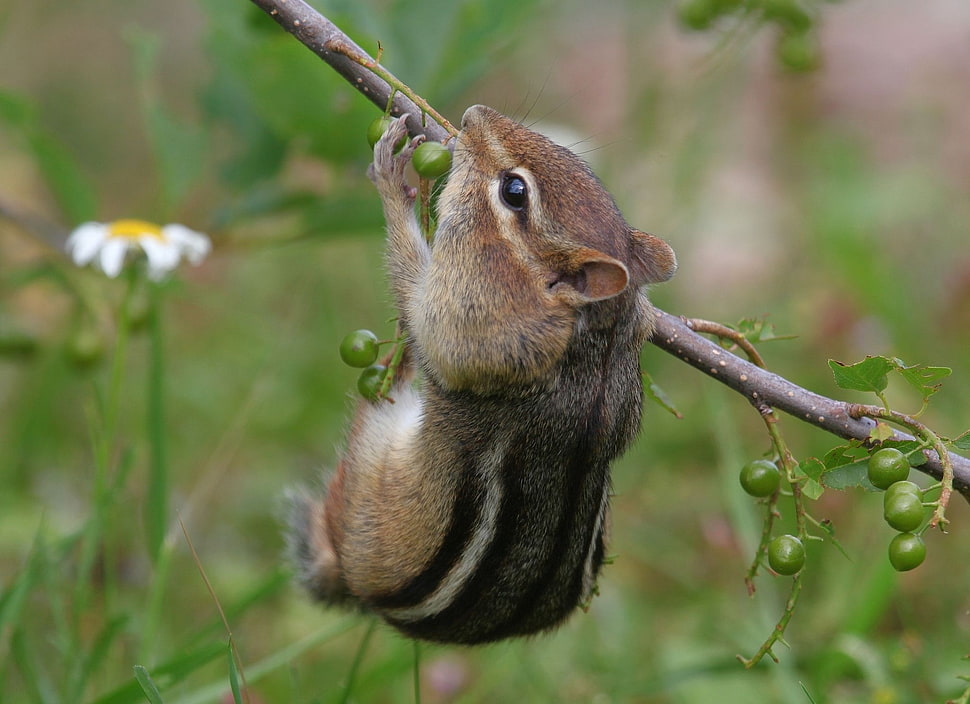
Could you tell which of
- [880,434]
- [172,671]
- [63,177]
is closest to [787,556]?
[880,434]

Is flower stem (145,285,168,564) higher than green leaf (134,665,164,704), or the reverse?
green leaf (134,665,164,704)

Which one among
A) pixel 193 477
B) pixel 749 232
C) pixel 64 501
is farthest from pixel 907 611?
pixel 749 232

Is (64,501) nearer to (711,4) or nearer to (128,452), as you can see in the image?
(128,452)

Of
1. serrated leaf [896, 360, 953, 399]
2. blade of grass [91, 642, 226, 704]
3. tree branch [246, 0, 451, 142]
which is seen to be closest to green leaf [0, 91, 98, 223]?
tree branch [246, 0, 451, 142]

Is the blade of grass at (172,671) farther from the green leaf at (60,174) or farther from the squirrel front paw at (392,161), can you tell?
the green leaf at (60,174)

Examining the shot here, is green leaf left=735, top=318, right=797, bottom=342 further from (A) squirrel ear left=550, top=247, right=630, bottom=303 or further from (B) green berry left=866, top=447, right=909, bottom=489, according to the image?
(B) green berry left=866, top=447, right=909, bottom=489

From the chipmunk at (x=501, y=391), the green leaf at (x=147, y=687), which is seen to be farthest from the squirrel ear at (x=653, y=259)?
the green leaf at (x=147, y=687)
